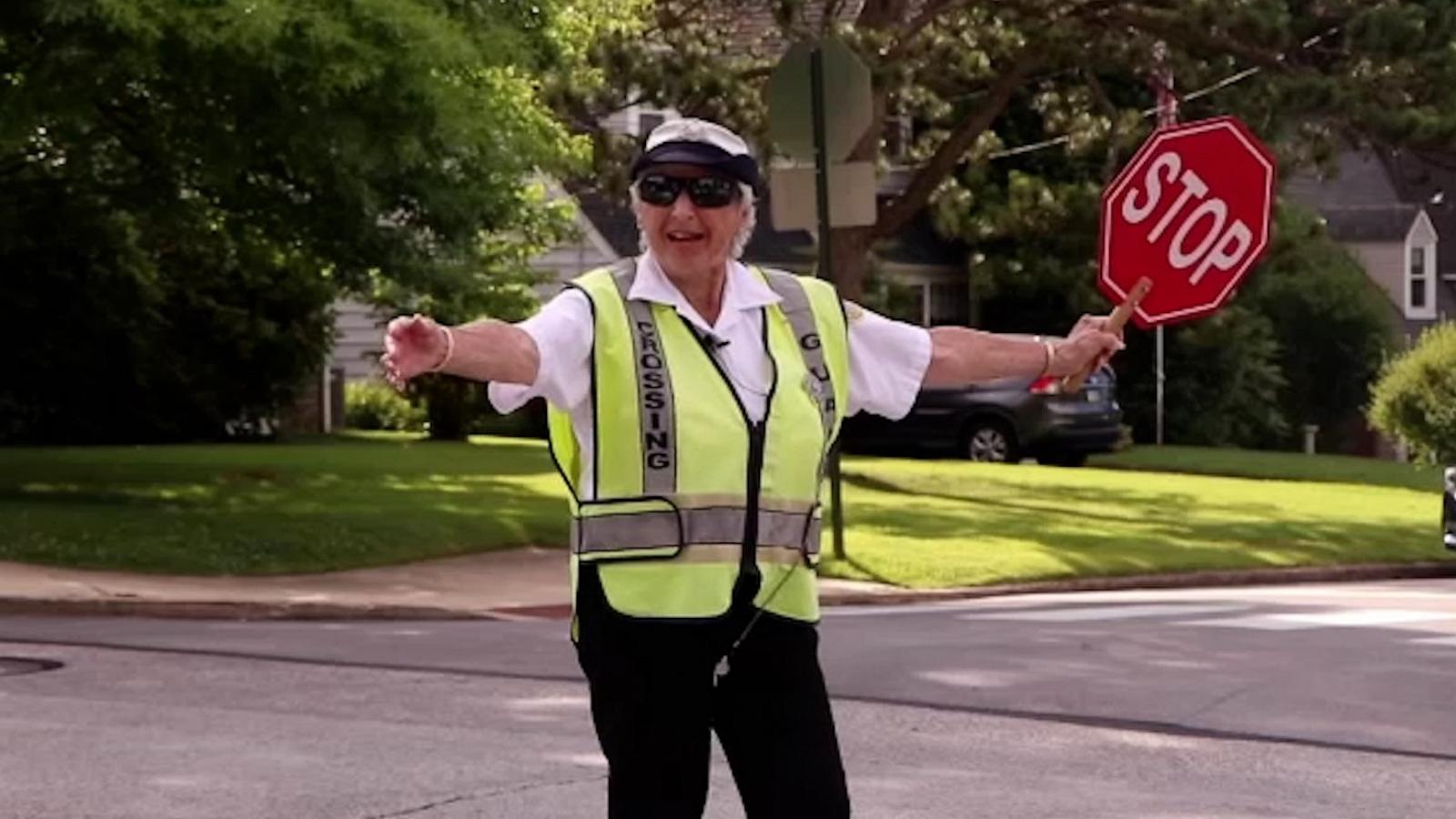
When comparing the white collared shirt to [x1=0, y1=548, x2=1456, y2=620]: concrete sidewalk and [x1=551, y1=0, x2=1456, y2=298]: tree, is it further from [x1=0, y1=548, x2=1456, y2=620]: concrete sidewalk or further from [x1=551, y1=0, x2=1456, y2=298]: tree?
[x1=551, y1=0, x2=1456, y2=298]: tree

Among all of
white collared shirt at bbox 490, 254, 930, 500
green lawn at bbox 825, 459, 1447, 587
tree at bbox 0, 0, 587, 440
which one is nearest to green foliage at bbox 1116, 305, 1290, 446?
green lawn at bbox 825, 459, 1447, 587

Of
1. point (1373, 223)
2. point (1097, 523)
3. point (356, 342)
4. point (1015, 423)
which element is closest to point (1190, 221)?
point (1097, 523)

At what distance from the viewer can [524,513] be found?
22578mm

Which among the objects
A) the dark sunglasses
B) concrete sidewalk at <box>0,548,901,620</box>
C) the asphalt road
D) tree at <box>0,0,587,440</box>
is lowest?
the asphalt road

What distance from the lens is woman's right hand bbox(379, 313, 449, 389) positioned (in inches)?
185

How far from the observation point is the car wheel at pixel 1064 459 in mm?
36219

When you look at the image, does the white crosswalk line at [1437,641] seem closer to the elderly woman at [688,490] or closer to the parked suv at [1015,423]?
the elderly woman at [688,490]

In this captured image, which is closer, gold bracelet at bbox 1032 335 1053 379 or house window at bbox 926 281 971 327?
gold bracelet at bbox 1032 335 1053 379

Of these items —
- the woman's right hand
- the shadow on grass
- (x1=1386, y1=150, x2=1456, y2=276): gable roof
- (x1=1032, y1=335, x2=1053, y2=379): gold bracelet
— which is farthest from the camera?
(x1=1386, y1=150, x2=1456, y2=276): gable roof

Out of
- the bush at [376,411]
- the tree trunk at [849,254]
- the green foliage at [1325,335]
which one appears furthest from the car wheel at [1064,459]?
the green foliage at [1325,335]

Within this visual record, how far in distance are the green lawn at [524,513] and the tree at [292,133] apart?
191 cm

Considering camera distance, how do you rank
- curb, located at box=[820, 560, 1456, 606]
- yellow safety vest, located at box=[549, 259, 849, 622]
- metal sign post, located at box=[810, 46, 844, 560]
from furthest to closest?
metal sign post, located at box=[810, 46, 844, 560] → curb, located at box=[820, 560, 1456, 606] → yellow safety vest, located at box=[549, 259, 849, 622]

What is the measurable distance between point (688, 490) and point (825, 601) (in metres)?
13.1

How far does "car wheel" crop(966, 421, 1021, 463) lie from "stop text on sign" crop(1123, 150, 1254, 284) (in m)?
30.8
